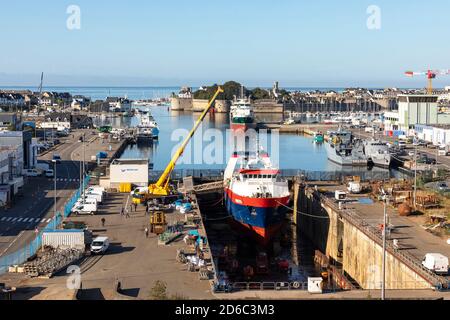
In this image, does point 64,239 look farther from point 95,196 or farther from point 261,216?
point 261,216

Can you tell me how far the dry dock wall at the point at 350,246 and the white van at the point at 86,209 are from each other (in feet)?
37.2

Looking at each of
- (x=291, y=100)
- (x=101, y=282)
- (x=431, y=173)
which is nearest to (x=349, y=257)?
(x=101, y=282)

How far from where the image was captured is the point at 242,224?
115ft

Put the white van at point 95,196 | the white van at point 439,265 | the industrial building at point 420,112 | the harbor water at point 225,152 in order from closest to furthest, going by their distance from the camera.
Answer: the white van at point 439,265, the white van at point 95,196, the harbor water at point 225,152, the industrial building at point 420,112

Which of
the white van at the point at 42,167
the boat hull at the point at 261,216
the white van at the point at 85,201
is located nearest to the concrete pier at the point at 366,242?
the boat hull at the point at 261,216

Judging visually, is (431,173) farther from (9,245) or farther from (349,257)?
(9,245)

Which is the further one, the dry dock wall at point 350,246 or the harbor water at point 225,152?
the harbor water at point 225,152

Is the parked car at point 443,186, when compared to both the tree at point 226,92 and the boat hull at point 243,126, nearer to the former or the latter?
the boat hull at point 243,126

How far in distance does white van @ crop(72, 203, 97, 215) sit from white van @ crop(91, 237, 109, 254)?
7.20 metres

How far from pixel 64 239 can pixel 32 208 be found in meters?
10.3

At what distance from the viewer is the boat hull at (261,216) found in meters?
33.3

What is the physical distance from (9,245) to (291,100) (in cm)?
16368

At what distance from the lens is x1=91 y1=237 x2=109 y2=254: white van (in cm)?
2231
